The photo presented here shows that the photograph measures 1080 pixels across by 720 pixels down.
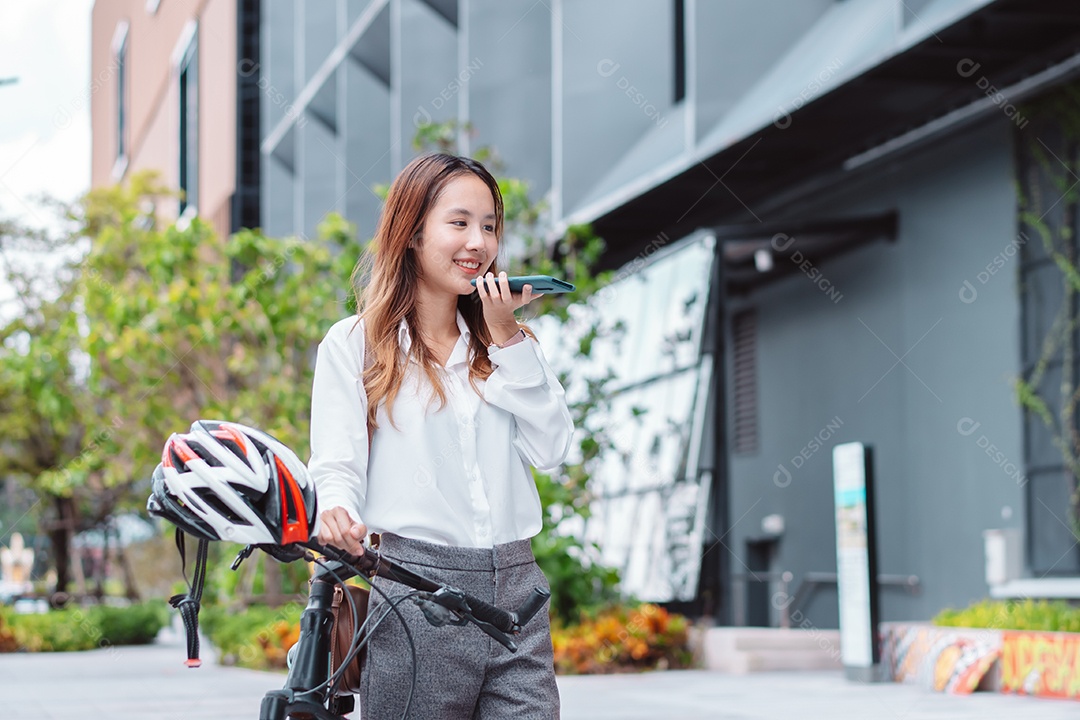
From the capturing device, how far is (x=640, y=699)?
36.6ft

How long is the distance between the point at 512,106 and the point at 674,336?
5.65m

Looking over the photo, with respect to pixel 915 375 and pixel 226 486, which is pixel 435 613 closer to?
pixel 226 486

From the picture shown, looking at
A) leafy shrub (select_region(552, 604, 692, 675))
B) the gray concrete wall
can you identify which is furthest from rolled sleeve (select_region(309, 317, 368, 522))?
the gray concrete wall

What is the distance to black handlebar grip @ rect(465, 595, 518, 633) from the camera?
8.40ft

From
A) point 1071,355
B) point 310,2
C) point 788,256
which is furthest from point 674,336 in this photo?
point 310,2

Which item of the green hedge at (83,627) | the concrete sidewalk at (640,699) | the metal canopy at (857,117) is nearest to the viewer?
the concrete sidewalk at (640,699)

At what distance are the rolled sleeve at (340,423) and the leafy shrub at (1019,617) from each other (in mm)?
9226

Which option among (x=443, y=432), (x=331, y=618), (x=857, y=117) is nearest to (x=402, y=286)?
(x=443, y=432)

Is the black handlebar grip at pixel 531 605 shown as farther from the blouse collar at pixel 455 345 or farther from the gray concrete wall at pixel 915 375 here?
the gray concrete wall at pixel 915 375

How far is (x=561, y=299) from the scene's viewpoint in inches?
624

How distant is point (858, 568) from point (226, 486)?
420 inches

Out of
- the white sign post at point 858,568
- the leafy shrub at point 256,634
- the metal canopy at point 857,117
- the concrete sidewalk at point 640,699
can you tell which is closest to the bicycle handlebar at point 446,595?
the concrete sidewalk at point 640,699

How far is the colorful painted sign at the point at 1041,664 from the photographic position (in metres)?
10.5

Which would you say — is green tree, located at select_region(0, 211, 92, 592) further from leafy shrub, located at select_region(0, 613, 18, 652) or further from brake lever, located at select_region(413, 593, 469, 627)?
brake lever, located at select_region(413, 593, 469, 627)
